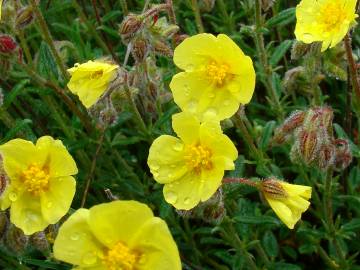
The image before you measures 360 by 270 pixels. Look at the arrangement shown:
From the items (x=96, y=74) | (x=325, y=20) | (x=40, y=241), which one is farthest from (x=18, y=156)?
(x=325, y=20)

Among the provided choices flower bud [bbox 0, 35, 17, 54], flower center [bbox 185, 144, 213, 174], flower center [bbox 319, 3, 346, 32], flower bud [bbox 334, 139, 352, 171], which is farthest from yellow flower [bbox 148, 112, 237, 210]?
flower bud [bbox 0, 35, 17, 54]

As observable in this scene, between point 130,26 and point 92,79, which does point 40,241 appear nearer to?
point 92,79

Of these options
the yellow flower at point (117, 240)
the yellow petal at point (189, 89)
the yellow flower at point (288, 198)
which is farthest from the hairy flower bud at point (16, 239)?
the yellow flower at point (288, 198)

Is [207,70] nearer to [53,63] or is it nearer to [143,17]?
[143,17]

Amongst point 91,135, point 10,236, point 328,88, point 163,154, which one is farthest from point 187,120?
point 328,88

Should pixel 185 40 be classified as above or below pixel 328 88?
above

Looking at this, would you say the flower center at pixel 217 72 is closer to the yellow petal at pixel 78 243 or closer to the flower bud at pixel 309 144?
the flower bud at pixel 309 144
